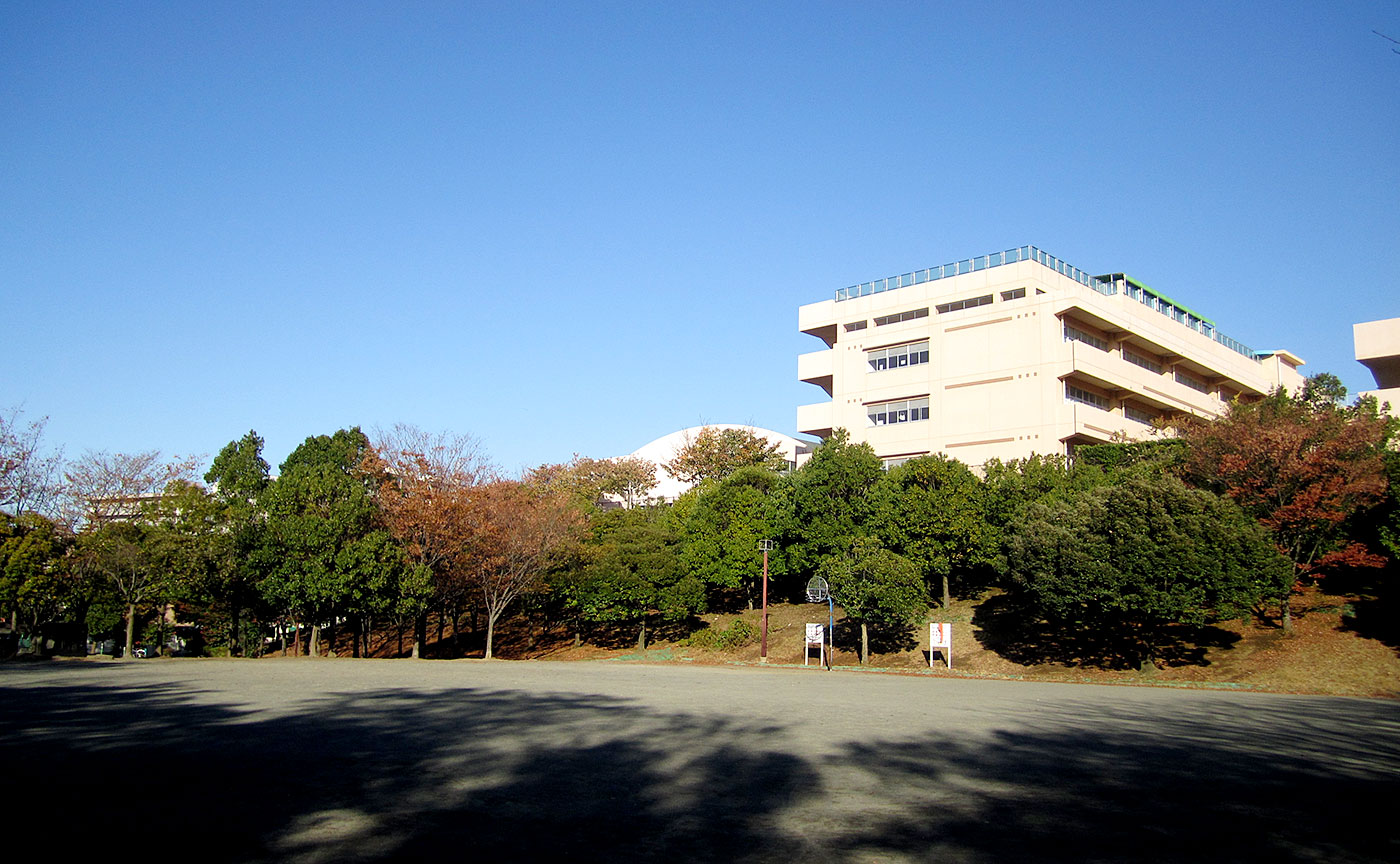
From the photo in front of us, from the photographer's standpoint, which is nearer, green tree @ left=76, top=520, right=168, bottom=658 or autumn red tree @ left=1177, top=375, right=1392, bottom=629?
autumn red tree @ left=1177, top=375, right=1392, bottom=629

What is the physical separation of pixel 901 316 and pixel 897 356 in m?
2.78

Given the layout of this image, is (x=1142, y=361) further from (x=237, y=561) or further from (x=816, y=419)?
(x=237, y=561)

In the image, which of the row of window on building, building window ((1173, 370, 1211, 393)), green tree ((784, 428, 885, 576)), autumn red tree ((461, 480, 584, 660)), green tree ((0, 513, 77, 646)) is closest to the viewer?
green tree ((0, 513, 77, 646))

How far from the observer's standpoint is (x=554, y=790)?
27.0 feet

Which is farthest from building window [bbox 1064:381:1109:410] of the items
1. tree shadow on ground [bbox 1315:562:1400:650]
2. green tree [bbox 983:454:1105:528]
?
tree shadow on ground [bbox 1315:562:1400:650]

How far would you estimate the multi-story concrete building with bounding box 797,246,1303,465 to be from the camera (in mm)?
48594

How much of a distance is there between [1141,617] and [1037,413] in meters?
19.7

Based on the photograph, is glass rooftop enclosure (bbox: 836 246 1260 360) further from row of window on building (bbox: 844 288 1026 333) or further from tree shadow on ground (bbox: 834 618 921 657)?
tree shadow on ground (bbox: 834 618 921 657)

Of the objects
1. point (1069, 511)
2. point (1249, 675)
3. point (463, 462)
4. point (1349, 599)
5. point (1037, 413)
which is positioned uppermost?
point (1037, 413)

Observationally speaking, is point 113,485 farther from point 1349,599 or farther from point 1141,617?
point 1349,599

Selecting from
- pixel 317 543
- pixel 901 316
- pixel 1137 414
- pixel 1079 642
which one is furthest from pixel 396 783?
pixel 1137 414

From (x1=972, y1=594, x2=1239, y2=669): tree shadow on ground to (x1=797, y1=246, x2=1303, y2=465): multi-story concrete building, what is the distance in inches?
549

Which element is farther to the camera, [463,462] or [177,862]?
[463,462]

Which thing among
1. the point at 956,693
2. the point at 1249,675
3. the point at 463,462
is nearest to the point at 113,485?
the point at 463,462
